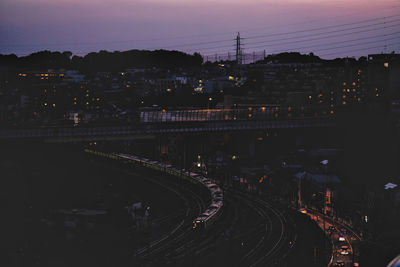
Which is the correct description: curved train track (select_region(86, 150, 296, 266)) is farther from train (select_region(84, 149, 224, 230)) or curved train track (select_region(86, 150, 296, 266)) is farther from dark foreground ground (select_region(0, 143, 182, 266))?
dark foreground ground (select_region(0, 143, 182, 266))

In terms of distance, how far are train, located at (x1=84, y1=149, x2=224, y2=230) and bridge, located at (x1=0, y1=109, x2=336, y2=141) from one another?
53.8 inches

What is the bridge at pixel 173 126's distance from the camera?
60.6ft

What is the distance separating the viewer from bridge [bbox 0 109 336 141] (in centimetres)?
1847

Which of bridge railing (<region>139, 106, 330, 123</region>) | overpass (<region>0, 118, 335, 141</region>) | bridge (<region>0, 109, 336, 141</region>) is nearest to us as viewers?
overpass (<region>0, 118, 335, 141</region>)

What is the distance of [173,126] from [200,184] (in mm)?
4784

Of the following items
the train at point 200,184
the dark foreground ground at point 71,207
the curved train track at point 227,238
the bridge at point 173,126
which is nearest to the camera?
the curved train track at point 227,238

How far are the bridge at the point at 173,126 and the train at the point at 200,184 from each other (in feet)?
4.49

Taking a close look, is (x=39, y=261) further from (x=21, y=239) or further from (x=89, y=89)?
(x=89, y=89)

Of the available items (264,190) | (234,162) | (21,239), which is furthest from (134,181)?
(21,239)

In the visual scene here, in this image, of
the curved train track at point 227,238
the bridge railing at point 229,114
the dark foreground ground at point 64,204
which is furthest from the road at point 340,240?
the bridge railing at point 229,114

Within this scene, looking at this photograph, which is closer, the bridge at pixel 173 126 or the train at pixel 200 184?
the train at pixel 200 184

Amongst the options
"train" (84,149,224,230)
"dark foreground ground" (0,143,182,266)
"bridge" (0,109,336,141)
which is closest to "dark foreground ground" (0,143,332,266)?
"dark foreground ground" (0,143,182,266)

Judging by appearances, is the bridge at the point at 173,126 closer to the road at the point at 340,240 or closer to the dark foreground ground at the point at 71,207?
the dark foreground ground at the point at 71,207

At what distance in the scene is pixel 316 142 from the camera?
85.9 ft
